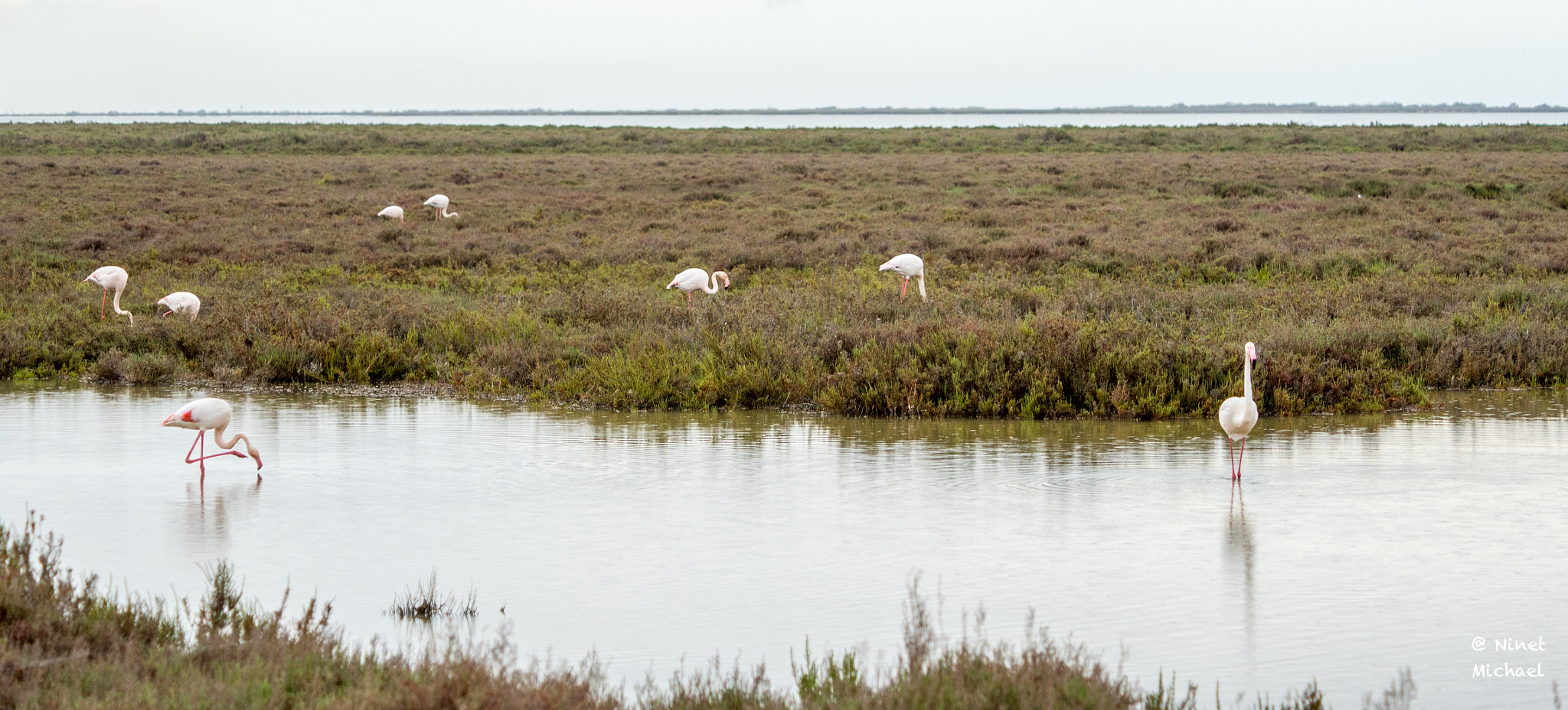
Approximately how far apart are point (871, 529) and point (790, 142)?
5342 centimetres

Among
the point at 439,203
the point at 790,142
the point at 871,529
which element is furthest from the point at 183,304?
the point at 790,142

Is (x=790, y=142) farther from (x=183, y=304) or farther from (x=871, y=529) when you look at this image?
(x=871, y=529)

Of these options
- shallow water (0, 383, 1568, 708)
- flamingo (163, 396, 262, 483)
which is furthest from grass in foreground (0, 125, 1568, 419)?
flamingo (163, 396, 262, 483)

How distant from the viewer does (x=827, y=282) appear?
61.0 feet

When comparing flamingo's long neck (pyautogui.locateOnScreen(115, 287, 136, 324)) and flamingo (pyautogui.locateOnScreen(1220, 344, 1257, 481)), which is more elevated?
flamingo's long neck (pyautogui.locateOnScreen(115, 287, 136, 324))

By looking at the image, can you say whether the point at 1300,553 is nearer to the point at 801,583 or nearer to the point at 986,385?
the point at 801,583

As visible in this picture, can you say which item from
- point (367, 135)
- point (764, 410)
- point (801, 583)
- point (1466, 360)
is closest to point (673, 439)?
point (764, 410)

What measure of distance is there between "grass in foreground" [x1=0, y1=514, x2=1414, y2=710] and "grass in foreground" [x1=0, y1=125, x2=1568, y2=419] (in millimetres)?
7022

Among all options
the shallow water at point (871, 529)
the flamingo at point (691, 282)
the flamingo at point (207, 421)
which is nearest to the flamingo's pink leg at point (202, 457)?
the flamingo at point (207, 421)

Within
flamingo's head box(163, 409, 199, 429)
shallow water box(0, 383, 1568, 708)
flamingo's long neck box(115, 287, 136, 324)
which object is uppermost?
flamingo's long neck box(115, 287, 136, 324)

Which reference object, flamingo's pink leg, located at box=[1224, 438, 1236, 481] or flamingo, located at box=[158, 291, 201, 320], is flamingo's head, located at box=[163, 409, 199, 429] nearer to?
flamingo, located at box=[158, 291, 201, 320]

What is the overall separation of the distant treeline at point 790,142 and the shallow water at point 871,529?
4344 centimetres

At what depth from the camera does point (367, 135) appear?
6131 cm

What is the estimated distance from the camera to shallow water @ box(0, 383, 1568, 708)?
559cm
